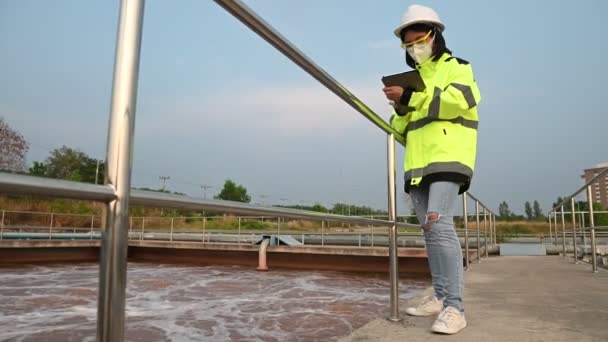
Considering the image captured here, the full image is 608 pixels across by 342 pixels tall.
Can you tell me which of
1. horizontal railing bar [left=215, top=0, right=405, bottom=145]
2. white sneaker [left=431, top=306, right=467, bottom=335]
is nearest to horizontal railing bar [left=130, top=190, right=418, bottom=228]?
horizontal railing bar [left=215, top=0, right=405, bottom=145]

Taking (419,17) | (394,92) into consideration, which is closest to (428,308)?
(394,92)

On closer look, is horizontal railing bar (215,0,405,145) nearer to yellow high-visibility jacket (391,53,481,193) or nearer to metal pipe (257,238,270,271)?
yellow high-visibility jacket (391,53,481,193)

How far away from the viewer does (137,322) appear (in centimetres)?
383

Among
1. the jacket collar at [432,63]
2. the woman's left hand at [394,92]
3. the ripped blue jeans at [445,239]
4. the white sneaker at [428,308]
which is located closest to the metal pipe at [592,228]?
the white sneaker at [428,308]

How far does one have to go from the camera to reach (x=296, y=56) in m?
1.01

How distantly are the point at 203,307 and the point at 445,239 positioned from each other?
395 cm

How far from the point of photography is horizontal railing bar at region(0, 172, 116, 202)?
14.1 inches

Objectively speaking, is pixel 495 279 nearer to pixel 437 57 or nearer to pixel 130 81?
pixel 437 57

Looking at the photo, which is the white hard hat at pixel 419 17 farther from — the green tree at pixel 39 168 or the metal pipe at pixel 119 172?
the green tree at pixel 39 168

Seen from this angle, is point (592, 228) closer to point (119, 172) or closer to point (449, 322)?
point (449, 322)

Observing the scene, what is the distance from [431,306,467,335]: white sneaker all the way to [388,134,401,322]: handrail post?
19 centimetres

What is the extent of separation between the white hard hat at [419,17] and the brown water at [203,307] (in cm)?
112

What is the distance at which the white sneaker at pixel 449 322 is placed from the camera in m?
1.25

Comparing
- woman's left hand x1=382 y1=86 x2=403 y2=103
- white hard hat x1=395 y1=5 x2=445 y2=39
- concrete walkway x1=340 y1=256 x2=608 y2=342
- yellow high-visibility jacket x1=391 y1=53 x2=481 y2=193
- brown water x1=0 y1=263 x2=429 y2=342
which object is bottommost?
brown water x1=0 y1=263 x2=429 y2=342
